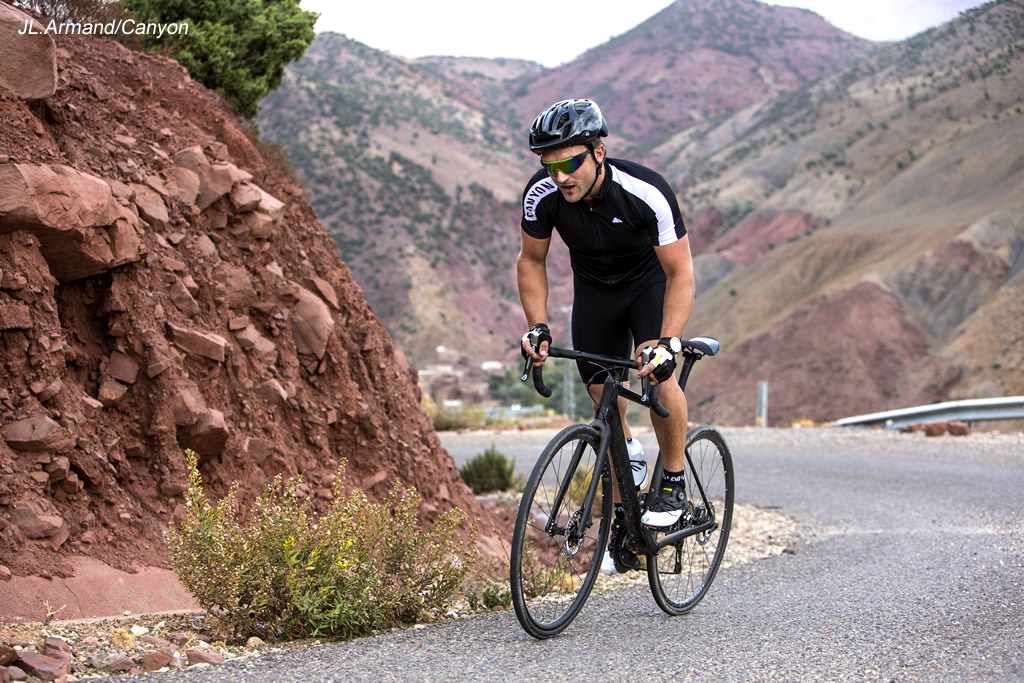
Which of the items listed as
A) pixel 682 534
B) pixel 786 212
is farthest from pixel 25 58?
pixel 786 212

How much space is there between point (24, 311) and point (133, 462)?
3.53 feet

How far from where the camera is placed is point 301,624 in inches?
181

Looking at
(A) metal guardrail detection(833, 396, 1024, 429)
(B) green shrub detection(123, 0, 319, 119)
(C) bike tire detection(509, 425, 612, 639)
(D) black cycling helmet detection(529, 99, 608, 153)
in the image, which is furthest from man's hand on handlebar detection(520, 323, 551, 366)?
(A) metal guardrail detection(833, 396, 1024, 429)

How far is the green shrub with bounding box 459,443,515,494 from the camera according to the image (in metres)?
11.0

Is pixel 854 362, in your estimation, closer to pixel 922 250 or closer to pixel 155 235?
pixel 922 250

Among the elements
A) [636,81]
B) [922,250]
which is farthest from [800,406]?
[636,81]

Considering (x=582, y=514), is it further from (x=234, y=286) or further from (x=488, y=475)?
(x=488, y=475)

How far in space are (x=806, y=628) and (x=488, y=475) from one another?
254 inches

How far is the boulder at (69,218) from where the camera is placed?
5145 mm

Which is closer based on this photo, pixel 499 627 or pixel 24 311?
pixel 499 627

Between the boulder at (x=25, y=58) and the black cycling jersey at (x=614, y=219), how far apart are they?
297cm

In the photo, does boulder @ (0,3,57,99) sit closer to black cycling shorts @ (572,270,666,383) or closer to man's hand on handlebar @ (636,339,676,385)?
black cycling shorts @ (572,270,666,383)

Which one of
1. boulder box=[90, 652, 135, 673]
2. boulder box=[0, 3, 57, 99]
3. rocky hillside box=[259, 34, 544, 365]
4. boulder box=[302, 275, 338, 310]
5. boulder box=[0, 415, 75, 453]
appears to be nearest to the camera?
boulder box=[90, 652, 135, 673]

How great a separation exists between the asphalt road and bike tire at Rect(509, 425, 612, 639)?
13cm
